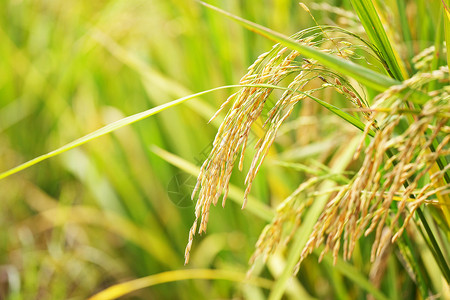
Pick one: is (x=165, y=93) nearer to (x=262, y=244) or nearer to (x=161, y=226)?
(x=161, y=226)

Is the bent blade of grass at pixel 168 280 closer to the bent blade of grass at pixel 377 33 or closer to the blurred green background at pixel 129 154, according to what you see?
the blurred green background at pixel 129 154

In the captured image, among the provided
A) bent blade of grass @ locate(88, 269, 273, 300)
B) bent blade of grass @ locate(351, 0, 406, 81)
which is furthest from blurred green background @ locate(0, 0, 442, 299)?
bent blade of grass @ locate(351, 0, 406, 81)

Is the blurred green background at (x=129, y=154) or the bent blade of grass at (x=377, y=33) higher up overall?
the bent blade of grass at (x=377, y=33)

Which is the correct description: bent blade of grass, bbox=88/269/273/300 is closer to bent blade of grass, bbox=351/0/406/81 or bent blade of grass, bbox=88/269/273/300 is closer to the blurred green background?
the blurred green background

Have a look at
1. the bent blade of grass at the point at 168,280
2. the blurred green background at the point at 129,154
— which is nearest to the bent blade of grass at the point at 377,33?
the blurred green background at the point at 129,154

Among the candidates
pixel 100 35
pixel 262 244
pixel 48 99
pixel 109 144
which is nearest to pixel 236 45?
pixel 100 35

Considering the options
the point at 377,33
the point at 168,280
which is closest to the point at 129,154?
the point at 168,280
